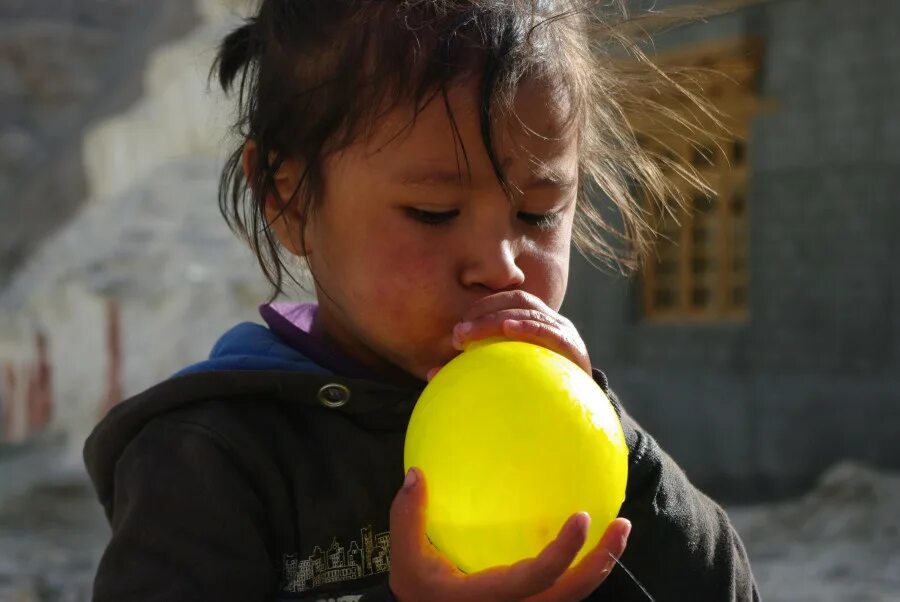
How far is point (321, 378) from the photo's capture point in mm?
1912

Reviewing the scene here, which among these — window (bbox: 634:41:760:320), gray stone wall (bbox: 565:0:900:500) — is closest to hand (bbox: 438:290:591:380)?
gray stone wall (bbox: 565:0:900:500)

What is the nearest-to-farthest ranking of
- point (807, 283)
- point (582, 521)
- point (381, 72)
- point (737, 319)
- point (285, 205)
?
1. point (582, 521)
2. point (381, 72)
3. point (285, 205)
4. point (807, 283)
5. point (737, 319)

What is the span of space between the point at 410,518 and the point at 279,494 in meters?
0.34

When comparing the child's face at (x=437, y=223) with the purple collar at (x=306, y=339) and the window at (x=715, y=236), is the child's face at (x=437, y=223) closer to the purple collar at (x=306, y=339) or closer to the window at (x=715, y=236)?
the purple collar at (x=306, y=339)

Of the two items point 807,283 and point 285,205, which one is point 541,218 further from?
point 807,283

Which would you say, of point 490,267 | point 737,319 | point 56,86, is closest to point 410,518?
point 490,267

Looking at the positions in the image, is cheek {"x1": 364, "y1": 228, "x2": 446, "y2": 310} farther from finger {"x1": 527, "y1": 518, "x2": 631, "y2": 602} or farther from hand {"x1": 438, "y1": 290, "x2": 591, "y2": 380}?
finger {"x1": 527, "y1": 518, "x2": 631, "y2": 602}

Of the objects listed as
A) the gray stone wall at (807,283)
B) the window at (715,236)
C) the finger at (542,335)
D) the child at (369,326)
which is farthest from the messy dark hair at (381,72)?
the window at (715,236)

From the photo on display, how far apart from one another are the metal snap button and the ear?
0.29 metres

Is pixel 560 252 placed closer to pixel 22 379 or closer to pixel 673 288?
pixel 673 288

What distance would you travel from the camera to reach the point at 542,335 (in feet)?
5.53

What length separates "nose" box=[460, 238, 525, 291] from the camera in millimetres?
1792

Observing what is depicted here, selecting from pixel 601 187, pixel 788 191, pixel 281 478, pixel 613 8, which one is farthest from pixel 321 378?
pixel 788 191

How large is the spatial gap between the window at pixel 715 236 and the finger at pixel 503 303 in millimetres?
7768
